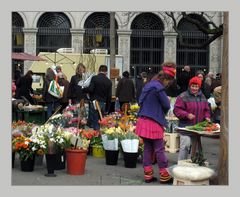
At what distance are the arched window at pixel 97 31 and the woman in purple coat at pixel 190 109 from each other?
2631 centimetres

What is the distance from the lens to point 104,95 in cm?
1346

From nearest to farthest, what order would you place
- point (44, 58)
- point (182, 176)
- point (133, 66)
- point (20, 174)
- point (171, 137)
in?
point (182, 176)
point (20, 174)
point (171, 137)
point (44, 58)
point (133, 66)

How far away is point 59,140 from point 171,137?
3727mm

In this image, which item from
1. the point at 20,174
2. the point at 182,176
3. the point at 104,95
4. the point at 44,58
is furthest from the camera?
the point at 44,58

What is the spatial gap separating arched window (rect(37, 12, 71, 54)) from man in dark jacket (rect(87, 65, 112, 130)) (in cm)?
2362

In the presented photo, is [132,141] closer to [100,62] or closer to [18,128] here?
[18,128]

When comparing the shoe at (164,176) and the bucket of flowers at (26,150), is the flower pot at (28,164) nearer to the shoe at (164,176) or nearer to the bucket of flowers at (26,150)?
the bucket of flowers at (26,150)

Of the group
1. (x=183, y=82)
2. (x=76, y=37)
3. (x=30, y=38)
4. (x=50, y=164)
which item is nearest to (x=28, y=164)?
(x=50, y=164)

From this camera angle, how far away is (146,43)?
3709cm

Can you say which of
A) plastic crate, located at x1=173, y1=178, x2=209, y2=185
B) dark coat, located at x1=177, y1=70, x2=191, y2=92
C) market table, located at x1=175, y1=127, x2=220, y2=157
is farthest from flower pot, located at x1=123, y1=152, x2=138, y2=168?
dark coat, located at x1=177, y1=70, x2=191, y2=92

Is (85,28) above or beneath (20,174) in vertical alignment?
above

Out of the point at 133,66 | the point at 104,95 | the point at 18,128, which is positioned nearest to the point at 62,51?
the point at 133,66

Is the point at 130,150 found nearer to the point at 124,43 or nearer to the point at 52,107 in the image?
the point at 52,107

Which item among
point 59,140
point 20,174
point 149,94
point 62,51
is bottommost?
point 20,174
